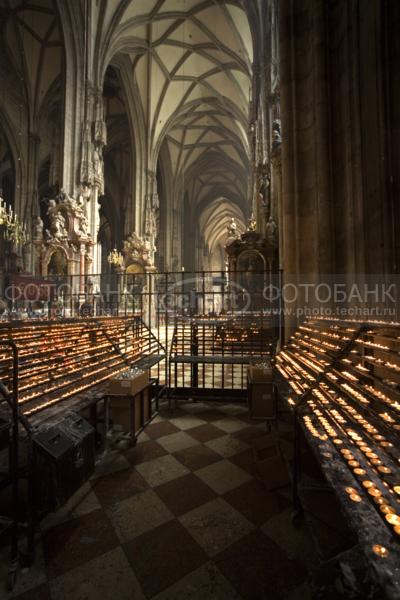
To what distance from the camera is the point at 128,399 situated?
3031 millimetres

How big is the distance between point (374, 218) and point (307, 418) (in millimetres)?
2919

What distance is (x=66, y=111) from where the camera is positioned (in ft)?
43.4

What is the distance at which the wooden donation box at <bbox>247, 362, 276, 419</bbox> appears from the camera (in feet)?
11.7

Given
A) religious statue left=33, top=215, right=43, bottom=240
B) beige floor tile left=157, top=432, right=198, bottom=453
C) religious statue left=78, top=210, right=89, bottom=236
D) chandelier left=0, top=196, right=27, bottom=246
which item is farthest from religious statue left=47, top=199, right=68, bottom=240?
beige floor tile left=157, top=432, right=198, bottom=453

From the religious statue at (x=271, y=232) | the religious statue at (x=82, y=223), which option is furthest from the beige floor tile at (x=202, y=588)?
the religious statue at (x=82, y=223)

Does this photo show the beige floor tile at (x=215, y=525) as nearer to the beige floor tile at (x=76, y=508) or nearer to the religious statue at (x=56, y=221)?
the beige floor tile at (x=76, y=508)

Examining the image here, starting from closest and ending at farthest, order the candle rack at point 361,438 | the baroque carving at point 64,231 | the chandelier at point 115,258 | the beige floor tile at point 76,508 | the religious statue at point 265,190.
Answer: the candle rack at point 361,438
the beige floor tile at point 76,508
the religious statue at point 265,190
the baroque carving at point 64,231
the chandelier at point 115,258

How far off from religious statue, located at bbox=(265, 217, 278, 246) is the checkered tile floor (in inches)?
372

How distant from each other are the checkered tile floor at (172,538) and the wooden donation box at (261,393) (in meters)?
0.73

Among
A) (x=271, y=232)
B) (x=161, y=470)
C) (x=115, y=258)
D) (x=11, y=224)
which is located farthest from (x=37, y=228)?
(x=161, y=470)

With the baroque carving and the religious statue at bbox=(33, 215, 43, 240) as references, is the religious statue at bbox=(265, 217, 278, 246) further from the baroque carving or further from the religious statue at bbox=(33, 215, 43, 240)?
the religious statue at bbox=(33, 215, 43, 240)

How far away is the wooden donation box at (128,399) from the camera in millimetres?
2914

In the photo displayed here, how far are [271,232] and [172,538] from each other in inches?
416

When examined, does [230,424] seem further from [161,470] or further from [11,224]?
[11,224]
